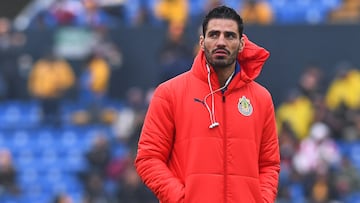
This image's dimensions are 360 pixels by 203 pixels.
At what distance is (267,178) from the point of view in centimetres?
597

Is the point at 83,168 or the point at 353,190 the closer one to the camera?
the point at 353,190

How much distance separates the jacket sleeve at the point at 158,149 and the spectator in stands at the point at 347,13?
12.7 m

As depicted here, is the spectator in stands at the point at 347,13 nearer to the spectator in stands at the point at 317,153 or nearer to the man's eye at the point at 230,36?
the spectator in stands at the point at 317,153

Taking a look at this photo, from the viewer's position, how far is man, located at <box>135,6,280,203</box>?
5.73 metres

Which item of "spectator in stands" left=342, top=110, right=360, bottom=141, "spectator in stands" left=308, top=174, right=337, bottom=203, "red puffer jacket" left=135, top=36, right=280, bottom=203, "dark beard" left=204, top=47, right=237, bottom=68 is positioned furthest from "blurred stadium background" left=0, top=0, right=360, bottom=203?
"dark beard" left=204, top=47, right=237, bottom=68

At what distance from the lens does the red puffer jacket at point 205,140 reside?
5727mm

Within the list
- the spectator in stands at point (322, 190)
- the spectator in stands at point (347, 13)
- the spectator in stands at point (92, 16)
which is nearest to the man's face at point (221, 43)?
the spectator in stands at point (322, 190)

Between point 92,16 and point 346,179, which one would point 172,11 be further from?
point 346,179

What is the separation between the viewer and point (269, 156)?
5969 mm

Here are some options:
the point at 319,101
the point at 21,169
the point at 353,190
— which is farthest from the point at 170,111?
the point at 21,169

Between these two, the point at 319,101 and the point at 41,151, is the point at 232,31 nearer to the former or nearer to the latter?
the point at 319,101

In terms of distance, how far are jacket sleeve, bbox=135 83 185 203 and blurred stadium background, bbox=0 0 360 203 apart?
9324mm

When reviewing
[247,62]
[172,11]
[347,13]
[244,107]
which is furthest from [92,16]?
[244,107]

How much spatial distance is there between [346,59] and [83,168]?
4203mm
